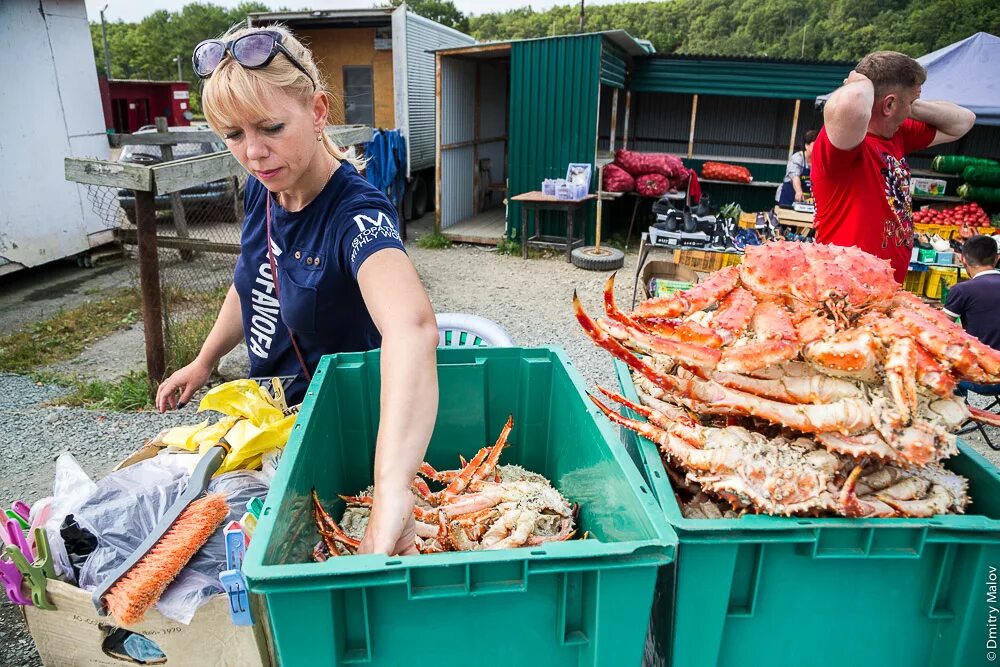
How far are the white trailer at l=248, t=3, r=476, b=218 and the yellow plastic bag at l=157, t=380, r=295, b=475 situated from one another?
9.56 metres

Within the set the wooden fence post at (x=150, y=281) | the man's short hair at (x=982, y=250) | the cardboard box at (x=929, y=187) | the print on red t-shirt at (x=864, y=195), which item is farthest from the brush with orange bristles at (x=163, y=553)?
the cardboard box at (x=929, y=187)

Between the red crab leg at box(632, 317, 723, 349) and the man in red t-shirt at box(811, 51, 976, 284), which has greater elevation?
the man in red t-shirt at box(811, 51, 976, 284)

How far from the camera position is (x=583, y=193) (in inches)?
379

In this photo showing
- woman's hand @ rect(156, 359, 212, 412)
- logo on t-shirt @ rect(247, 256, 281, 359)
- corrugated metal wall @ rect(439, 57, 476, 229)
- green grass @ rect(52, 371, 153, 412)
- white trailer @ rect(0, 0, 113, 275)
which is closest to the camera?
logo on t-shirt @ rect(247, 256, 281, 359)

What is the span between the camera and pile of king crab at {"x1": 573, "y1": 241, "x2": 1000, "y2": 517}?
1434 mm

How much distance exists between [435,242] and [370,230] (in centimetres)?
943

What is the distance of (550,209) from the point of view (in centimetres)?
1011

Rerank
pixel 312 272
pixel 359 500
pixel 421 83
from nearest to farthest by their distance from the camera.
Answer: pixel 312 272 → pixel 359 500 → pixel 421 83

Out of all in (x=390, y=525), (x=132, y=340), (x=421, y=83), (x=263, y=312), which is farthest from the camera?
(x=421, y=83)

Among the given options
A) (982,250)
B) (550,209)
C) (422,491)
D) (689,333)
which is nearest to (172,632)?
(422,491)

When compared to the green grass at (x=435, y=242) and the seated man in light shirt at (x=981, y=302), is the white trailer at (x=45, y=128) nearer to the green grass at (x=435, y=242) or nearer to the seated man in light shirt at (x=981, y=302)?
the green grass at (x=435, y=242)

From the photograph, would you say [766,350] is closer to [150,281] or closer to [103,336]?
[150,281]

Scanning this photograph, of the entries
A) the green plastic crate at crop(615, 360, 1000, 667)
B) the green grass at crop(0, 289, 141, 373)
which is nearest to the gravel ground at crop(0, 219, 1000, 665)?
the green grass at crop(0, 289, 141, 373)

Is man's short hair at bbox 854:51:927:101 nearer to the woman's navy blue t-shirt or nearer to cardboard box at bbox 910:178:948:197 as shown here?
the woman's navy blue t-shirt
